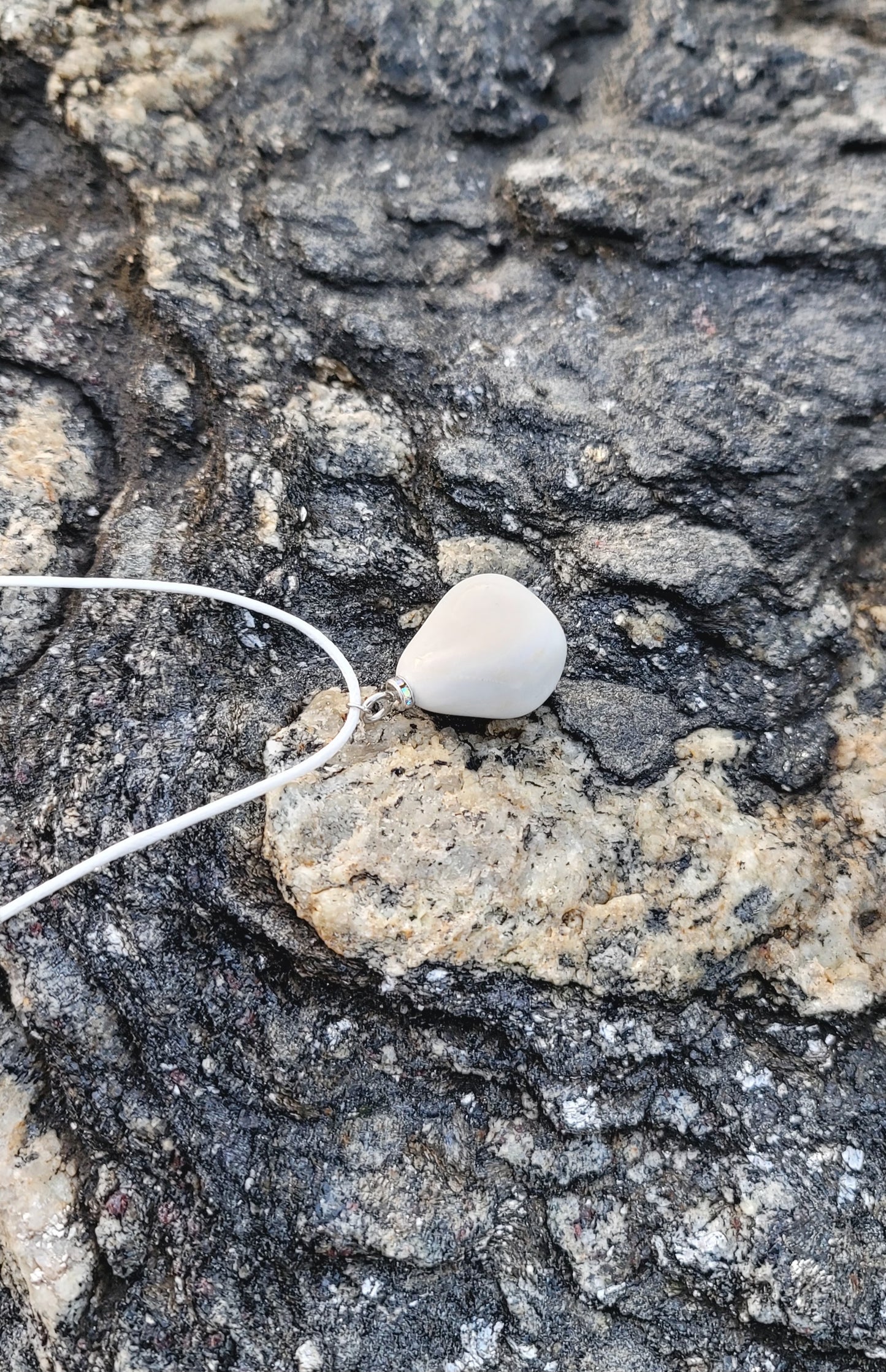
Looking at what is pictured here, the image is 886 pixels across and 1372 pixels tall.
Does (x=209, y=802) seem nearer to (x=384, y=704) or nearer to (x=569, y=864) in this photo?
(x=384, y=704)

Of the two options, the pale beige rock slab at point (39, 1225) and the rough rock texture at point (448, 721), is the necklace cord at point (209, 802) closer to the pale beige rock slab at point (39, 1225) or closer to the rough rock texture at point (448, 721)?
the rough rock texture at point (448, 721)

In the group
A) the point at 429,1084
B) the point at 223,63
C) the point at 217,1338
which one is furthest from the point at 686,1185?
the point at 223,63

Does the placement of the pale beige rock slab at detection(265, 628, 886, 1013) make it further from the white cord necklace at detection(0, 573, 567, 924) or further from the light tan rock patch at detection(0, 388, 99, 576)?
the light tan rock patch at detection(0, 388, 99, 576)

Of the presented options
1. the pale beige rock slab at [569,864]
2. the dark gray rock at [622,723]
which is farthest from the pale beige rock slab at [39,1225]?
the dark gray rock at [622,723]

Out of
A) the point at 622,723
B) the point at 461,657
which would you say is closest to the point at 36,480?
the point at 461,657

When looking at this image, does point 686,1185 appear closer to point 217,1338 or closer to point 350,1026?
point 350,1026
